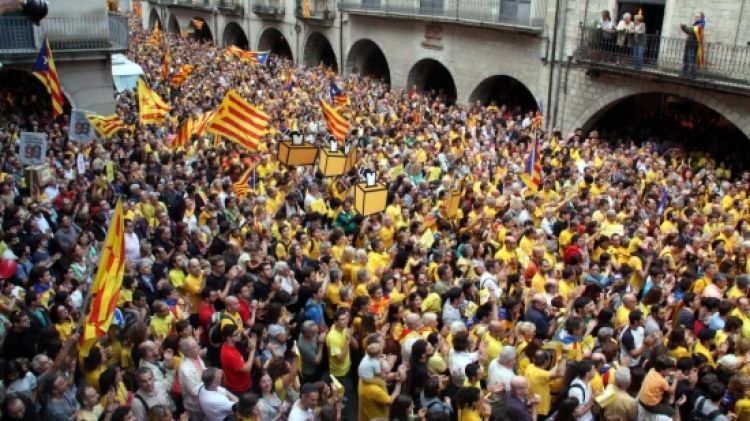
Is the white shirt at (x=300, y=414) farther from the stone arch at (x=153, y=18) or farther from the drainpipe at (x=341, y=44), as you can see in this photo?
the stone arch at (x=153, y=18)

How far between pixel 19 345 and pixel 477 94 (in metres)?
18.9

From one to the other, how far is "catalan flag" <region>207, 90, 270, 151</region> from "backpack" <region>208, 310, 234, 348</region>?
17.6 ft

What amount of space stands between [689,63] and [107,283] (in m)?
14.3

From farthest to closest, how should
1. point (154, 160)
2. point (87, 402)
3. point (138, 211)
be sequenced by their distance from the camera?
point (154, 160), point (138, 211), point (87, 402)

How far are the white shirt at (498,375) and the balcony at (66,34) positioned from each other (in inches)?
598

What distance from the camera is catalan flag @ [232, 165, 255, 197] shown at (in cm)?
1152

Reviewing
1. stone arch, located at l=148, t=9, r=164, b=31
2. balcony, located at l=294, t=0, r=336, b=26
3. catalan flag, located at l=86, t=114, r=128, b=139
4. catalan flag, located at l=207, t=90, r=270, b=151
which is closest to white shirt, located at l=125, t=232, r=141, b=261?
catalan flag, located at l=207, t=90, r=270, b=151

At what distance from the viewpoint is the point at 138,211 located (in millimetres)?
10141

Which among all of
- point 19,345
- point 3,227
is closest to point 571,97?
point 3,227

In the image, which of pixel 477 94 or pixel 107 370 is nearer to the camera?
pixel 107 370

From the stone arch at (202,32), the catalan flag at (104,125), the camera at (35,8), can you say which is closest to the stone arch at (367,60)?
the catalan flag at (104,125)

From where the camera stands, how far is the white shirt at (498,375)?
19.1 feet

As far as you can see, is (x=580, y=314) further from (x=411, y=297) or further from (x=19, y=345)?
(x=19, y=345)

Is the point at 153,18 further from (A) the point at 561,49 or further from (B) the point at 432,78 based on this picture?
(A) the point at 561,49
